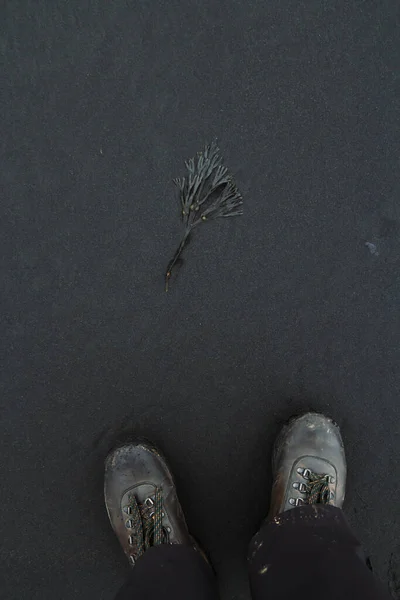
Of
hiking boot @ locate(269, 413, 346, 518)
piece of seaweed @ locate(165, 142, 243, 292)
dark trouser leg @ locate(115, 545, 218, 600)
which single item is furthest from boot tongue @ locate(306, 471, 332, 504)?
piece of seaweed @ locate(165, 142, 243, 292)

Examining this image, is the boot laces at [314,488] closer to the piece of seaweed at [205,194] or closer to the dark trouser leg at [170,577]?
the dark trouser leg at [170,577]

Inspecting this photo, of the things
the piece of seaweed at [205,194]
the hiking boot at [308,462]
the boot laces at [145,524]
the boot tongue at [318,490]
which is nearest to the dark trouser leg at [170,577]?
the boot laces at [145,524]

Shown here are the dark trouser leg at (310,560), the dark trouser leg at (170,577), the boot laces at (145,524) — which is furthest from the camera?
the boot laces at (145,524)

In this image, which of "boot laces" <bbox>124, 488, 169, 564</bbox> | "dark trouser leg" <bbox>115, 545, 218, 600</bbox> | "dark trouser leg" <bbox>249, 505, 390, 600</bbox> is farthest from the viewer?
"boot laces" <bbox>124, 488, 169, 564</bbox>

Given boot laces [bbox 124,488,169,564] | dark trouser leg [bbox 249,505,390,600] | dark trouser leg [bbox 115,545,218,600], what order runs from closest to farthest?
A: dark trouser leg [bbox 249,505,390,600], dark trouser leg [bbox 115,545,218,600], boot laces [bbox 124,488,169,564]

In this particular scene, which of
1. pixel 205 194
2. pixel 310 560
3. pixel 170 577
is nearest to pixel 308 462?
pixel 310 560

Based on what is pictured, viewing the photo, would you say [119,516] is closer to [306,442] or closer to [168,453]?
[168,453]

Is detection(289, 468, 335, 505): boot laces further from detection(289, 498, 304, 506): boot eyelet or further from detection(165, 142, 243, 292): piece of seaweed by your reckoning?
detection(165, 142, 243, 292): piece of seaweed
